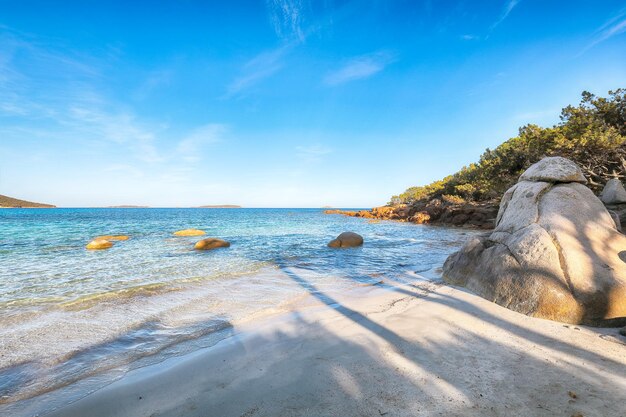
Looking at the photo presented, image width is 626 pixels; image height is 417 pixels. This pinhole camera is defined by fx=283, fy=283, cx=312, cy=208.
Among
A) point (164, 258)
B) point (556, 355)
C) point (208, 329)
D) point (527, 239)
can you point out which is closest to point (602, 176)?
point (527, 239)

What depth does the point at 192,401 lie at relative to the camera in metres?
3.15

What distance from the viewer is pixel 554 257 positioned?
5.43 m

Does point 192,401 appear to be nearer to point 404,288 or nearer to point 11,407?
point 11,407

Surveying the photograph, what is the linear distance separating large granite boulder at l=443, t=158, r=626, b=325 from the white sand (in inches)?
Result: 18.6

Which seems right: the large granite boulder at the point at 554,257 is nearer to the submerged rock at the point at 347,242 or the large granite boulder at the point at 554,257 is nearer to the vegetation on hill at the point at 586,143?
the submerged rock at the point at 347,242

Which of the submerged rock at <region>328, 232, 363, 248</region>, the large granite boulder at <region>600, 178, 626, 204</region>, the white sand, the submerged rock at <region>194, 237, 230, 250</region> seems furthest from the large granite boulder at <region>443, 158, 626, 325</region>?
the submerged rock at <region>194, 237, 230, 250</region>

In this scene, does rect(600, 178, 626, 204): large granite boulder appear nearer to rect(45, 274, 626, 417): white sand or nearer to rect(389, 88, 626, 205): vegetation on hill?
rect(389, 88, 626, 205): vegetation on hill

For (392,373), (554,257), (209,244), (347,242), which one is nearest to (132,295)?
(392,373)

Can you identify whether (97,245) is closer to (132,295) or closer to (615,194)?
(132,295)

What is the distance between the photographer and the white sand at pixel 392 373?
2.86 metres

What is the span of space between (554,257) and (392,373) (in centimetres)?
429

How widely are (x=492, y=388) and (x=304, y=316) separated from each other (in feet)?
11.6

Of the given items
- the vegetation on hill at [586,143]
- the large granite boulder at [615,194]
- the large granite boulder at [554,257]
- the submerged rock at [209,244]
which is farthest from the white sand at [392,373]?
the vegetation on hill at [586,143]

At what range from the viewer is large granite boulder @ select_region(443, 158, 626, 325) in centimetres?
488
